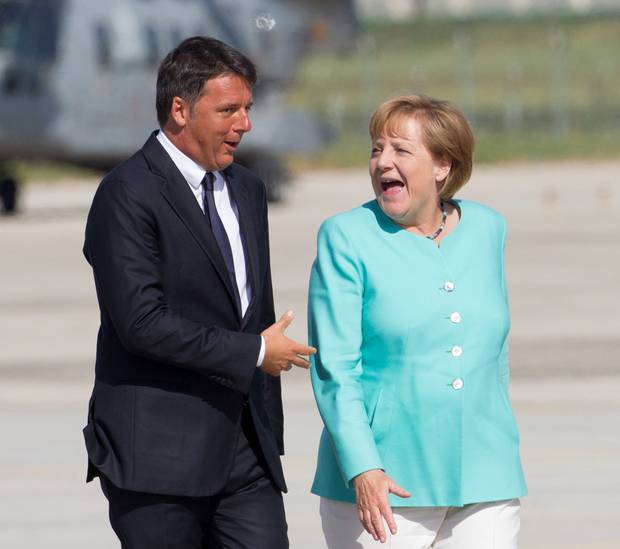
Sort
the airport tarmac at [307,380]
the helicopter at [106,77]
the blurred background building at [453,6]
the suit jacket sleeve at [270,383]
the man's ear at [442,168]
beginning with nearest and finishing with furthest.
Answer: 1. the man's ear at [442,168]
2. the suit jacket sleeve at [270,383]
3. the airport tarmac at [307,380]
4. the helicopter at [106,77]
5. the blurred background building at [453,6]

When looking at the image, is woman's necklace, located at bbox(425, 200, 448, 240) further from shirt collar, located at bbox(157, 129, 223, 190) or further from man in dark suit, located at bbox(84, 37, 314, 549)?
shirt collar, located at bbox(157, 129, 223, 190)

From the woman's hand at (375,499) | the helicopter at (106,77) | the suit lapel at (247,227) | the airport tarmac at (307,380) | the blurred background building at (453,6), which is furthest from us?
the blurred background building at (453,6)

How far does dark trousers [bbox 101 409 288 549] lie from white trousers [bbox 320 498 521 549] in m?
0.26

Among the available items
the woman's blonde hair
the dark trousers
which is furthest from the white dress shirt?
the woman's blonde hair

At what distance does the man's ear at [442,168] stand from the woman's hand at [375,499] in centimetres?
75

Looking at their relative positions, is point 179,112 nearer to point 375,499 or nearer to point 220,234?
point 220,234

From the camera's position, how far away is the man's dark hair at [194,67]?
180 inches

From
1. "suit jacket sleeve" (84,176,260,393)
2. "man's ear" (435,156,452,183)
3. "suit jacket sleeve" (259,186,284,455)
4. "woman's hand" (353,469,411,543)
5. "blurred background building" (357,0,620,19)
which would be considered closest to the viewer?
"woman's hand" (353,469,411,543)

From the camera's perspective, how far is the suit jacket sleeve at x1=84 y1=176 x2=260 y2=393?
4484 mm

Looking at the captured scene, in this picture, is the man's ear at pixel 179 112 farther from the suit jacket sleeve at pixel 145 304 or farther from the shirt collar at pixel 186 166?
the suit jacket sleeve at pixel 145 304

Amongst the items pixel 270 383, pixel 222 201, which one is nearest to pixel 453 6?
pixel 270 383

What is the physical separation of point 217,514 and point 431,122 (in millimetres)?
1156

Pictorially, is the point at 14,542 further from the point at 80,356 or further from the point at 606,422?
the point at 80,356

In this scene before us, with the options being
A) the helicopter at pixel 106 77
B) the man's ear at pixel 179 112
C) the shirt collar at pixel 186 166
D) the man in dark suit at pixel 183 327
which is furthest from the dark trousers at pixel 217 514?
the helicopter at pixel 106 77
